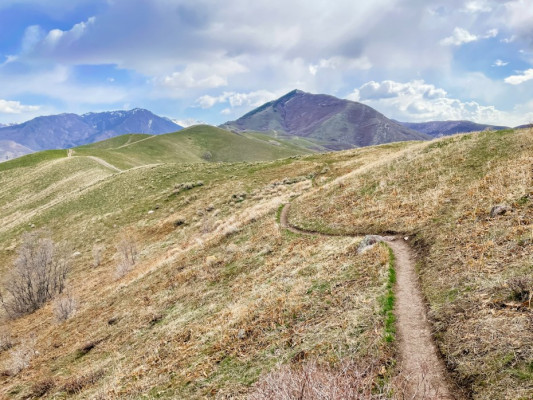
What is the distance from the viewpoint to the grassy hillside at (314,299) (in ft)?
28.1

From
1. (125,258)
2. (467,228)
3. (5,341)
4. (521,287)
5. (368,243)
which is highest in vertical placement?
(467,228)

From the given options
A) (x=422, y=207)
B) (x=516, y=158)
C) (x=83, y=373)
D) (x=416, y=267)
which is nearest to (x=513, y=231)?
(x=416, y=267)

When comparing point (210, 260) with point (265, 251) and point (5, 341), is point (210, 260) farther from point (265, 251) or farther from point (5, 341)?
point (5, 341)

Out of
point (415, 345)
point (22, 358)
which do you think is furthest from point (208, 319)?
point (22, 358)

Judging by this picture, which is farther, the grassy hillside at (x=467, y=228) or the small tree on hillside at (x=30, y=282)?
the small tree on hillside at (x=30, y=282)

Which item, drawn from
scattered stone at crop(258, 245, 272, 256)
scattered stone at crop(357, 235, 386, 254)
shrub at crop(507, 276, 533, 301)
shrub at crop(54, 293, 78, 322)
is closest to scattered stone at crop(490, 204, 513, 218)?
scattered stone at crop(357, 235, 386, 254)

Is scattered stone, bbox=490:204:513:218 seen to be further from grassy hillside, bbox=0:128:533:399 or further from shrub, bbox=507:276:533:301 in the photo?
shrub, bbox=507:276:533:301

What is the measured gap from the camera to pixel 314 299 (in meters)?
12.9

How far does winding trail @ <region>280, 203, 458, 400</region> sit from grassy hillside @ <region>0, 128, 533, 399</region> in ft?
1.09

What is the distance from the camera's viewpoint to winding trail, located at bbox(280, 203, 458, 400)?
23.4 ft

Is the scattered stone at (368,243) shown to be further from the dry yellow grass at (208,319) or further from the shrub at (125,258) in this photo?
the shrub at (125,258)

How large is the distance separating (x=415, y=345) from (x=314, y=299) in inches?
187

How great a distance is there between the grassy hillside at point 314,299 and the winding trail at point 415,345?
13.1 inches

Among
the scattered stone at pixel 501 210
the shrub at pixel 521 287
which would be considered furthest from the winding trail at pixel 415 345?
the scattered stone at pixel 501 210
